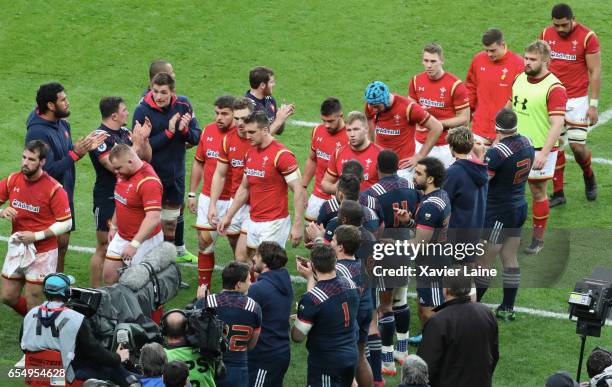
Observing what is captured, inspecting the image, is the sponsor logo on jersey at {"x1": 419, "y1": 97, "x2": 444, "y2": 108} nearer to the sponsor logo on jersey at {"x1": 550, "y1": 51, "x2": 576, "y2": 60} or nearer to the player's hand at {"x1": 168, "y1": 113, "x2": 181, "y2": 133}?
the sponsor logo on jersey at {"x1": 550, "y1": 51, "x2": 576, "y2": 60}

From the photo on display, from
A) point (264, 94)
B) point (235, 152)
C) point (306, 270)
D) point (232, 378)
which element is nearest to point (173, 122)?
point (235, 152)

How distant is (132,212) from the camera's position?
10.8 m

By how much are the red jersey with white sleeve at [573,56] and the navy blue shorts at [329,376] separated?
6.39 meters

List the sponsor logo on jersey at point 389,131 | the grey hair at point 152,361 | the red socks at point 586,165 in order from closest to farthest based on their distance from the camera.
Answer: the grey hair at point 152,361 < the sponsor logo on jersey at point 389,131 < the red socks at point 586,165

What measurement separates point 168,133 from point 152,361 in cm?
479

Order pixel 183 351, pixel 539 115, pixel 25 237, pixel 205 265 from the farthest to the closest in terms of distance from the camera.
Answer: pixel 539 115, pixel 205 265, pixel 25 237, pixel 183 351

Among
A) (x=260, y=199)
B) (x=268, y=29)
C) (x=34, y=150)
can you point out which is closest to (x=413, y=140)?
(x=260, y=199)

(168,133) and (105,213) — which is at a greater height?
(168,133)

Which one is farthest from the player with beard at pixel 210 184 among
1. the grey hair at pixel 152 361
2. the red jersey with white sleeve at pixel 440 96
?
the grey hair at pixel 152 361

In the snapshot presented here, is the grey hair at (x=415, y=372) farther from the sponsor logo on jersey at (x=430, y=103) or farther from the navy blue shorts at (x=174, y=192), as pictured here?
the sponsor logo on jersey at (x=430, y=103)

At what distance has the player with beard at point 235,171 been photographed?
452 inches

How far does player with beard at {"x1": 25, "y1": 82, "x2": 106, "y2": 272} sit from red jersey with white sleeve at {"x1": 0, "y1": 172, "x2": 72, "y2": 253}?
637 millimetres

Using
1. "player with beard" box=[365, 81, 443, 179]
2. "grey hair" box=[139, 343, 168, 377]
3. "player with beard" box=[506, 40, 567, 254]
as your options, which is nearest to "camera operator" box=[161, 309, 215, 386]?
"grey hair" box=[139, 343, 168, 377]

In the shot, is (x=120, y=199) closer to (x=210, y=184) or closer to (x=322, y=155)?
(x=210, y=184)
